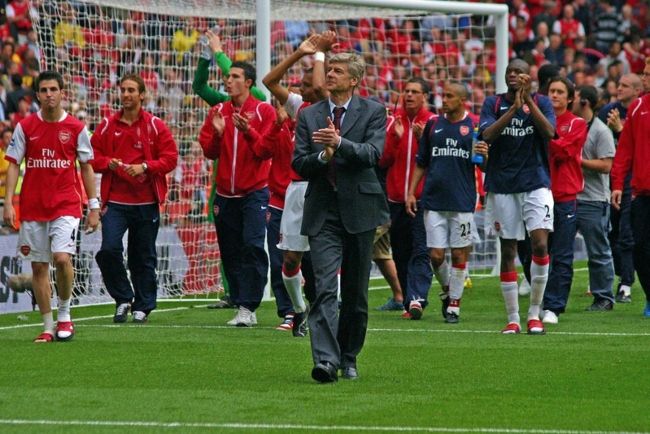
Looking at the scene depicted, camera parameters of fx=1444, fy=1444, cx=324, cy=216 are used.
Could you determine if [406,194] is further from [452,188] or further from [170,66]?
[170,66]

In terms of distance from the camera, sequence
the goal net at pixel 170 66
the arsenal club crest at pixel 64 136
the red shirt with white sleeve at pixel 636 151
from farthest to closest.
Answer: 1. the goal net at pixel 170 66
2. the red shirt with white sleeve at pixel 636 151
3. the arsenal club crest at pixel 64 136

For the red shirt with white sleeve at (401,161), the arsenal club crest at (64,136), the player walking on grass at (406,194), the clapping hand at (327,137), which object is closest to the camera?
the clapping hand at (327,137)

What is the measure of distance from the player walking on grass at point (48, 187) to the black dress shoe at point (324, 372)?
3322mm

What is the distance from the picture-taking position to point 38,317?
14617mm

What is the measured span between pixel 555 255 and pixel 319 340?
16.8 ft

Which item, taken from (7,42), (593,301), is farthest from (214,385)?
(7,42)

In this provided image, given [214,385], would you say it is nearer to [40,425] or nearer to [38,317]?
[40,425]

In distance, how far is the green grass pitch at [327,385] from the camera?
26.0 ft

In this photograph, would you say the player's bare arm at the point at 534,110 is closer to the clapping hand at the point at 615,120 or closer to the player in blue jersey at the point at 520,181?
the player in blue jersey at the point at 520,181

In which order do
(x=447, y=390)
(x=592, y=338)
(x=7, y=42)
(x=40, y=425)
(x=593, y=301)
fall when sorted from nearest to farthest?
(x=40, y=425), (x=447, y=390), (x=592, y=338), (x=593, y=301), (x=7, y=42)

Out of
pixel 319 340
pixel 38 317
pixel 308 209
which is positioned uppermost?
pixel 308 209

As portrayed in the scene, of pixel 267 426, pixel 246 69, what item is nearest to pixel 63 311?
pixel 246 69

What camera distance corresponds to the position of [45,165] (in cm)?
1194

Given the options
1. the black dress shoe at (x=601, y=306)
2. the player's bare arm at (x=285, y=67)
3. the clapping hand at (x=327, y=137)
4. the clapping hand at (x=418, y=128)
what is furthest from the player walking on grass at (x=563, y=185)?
the clapping hand at (x=327, y=137)
